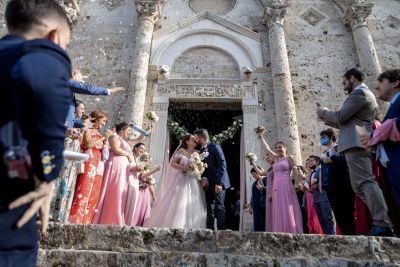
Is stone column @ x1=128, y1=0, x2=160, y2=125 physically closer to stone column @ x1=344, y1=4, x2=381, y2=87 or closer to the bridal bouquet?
the bridal bouquet

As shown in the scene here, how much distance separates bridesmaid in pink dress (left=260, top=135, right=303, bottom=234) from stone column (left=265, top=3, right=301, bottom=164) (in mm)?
2306

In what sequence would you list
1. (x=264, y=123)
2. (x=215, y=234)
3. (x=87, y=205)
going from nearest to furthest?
1. (x=215, y=234)
2. (x=87, y=205)
3. (x=264, y=123)

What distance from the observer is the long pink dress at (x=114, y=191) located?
489 cm

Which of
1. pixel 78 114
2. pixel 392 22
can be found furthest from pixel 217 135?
pixel 392 22

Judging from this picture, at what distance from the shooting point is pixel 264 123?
29.3 feet

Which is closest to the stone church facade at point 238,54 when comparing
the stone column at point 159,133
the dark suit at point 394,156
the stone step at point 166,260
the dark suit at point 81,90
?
the stone column at point 159,133

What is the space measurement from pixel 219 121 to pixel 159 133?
2740mm

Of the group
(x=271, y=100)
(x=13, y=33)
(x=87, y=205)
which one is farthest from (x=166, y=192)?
(x=271, y=100)

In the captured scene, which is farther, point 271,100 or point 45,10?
point 271,100

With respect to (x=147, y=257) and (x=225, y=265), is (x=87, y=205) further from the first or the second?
(x=225, y=265)

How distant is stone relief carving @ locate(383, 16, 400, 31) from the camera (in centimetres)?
1059

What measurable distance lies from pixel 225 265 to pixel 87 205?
270cm

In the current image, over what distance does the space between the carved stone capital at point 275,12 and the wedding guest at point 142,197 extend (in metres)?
6.14

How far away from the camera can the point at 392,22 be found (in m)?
10.7
